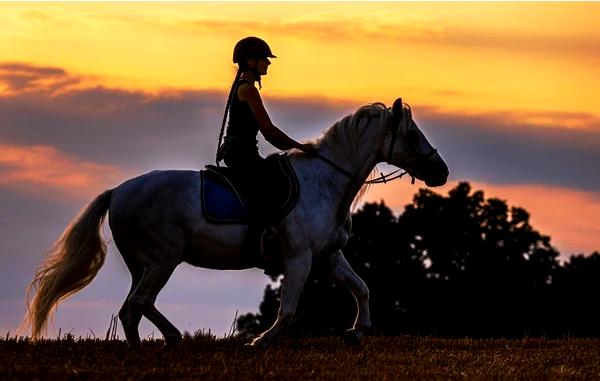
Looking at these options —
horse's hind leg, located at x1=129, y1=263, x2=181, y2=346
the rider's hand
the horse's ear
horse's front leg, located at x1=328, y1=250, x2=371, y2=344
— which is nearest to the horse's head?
the horse's ear

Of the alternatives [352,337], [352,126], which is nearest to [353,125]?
[352,126]

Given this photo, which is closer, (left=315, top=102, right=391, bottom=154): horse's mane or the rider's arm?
the rider's arm

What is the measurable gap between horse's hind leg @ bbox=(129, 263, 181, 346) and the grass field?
0.72ft

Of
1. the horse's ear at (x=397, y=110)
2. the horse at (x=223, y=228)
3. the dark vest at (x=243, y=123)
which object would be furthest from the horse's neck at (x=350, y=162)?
the dark vest at (x=243, y=123)

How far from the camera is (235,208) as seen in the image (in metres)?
14.6

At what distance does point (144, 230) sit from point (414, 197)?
64.9 m

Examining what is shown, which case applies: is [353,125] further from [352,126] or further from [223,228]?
[223,228]

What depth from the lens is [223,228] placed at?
14594 millimetres

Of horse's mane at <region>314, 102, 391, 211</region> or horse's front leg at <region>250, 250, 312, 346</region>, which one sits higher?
Answer: horse's mane at <region>314, 102, 391, 211</region>

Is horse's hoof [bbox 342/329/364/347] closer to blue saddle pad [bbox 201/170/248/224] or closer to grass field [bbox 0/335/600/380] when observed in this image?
grass field [bbox 0/335/600/380]

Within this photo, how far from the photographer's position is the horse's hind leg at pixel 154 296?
14.5m

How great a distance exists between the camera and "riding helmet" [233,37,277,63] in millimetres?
14859

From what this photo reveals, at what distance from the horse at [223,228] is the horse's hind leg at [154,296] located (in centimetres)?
1

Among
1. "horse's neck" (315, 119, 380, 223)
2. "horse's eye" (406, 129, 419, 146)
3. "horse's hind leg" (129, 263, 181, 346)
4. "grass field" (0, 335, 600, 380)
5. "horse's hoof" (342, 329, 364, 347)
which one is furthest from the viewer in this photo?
"horse's hoof" (342, 329, 364, 347)
